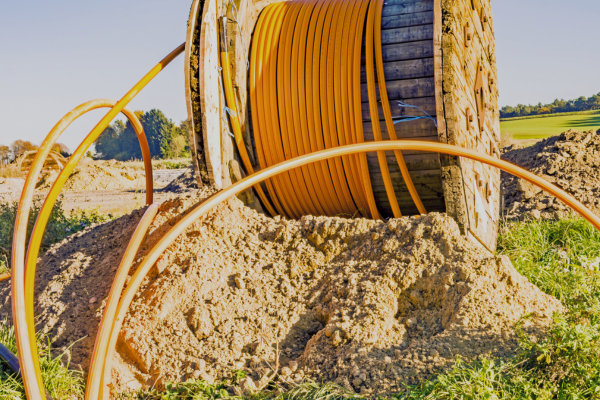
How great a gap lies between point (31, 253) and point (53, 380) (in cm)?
79

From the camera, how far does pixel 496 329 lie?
2574 millimetres

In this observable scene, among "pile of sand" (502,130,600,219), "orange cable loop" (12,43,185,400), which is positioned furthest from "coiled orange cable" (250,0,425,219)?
"pile of sand" (502,130,600,219)

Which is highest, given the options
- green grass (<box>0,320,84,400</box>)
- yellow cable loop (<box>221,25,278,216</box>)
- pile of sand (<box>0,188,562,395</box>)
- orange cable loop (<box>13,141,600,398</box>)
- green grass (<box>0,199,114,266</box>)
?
yellow cable loop (<box>221,25,278,216</box>)

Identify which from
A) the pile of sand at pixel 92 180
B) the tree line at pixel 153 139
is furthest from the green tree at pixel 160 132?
the pile of sand at pixel 92 180

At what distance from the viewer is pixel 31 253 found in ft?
9.32

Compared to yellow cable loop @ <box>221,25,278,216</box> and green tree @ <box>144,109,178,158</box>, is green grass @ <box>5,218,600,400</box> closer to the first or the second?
yellow cable loop @ <box>221,25,278,216</box>

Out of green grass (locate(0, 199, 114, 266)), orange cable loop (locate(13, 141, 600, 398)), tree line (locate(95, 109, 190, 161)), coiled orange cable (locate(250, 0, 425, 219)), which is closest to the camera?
orange cable loop (locate(13, 141, 600, 398))

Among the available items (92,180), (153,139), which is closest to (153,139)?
(153,139)

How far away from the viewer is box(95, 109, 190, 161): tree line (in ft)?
102

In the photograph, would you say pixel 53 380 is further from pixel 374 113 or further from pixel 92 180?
pixel 92 180

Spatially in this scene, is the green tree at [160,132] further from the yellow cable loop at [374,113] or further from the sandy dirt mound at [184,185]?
the yellow cable loop at [374,113]

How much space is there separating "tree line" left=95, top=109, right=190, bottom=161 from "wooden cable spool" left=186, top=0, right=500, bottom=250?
25.5m

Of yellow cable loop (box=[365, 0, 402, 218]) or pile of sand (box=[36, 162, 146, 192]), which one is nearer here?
yellow cable loop (box=[365, 0, 402, 218])

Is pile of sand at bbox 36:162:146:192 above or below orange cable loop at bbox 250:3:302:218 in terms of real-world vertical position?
below
